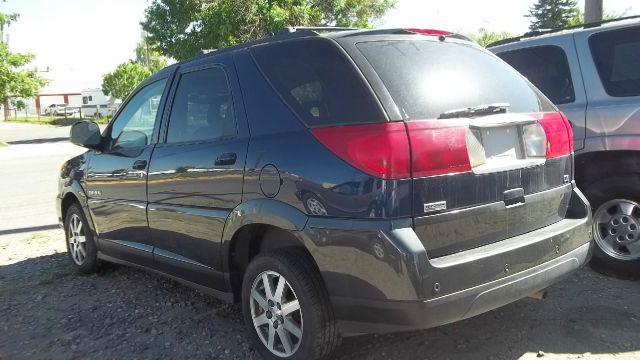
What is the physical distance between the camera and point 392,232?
258 centimetres

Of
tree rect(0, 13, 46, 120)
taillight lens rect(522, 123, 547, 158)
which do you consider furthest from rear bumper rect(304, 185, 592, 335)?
tree rect(0, 13, 46, 120)

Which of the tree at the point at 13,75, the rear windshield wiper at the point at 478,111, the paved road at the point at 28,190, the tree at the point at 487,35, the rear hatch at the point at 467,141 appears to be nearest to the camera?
the rear hatch at the point at 467,141

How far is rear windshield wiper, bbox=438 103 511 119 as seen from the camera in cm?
280

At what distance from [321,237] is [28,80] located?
28.1 m

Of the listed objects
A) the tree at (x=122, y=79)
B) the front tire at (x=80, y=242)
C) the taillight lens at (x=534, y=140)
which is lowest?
the front tire at (x=80, y=242)

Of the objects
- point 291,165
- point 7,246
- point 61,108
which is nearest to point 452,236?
point 291,165

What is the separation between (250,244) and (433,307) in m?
1.24

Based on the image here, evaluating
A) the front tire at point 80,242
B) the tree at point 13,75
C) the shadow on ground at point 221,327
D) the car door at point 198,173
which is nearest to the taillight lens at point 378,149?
the car door at point 198,173

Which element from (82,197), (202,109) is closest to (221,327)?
(202,109)

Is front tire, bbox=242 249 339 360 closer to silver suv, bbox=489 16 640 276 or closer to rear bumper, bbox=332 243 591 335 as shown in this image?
rear bumper, bbox=332 243 591 335

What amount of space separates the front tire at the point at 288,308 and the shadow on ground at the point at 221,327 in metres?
0.33

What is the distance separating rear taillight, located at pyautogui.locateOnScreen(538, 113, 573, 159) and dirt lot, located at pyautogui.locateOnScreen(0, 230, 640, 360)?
114 cm

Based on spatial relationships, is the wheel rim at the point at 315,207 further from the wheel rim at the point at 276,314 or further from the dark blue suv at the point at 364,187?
the wheel rim at the point at 276,314

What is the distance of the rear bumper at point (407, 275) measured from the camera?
8.45 feet
